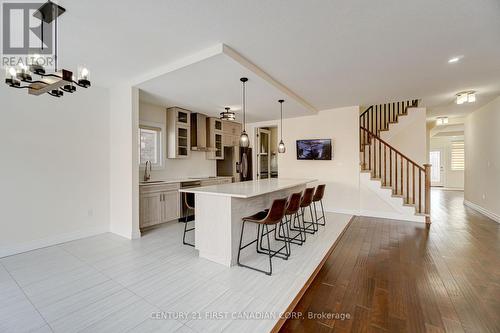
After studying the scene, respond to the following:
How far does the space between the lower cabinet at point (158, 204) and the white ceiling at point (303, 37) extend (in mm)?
2085

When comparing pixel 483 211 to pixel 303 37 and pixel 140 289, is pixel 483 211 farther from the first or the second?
pixel 140 289

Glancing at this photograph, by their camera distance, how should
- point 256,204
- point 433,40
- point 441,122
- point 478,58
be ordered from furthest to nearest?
point 441,122, point 256,204, point 478,58, point 433,40

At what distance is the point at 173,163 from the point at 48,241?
8.60 ft

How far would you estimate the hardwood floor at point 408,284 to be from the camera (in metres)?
1.80

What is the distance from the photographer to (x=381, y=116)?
6.19 metres

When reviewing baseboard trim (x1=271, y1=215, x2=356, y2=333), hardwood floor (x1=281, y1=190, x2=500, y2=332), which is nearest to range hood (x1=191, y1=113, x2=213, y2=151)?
baseboard trim (x1=271, y1=215, x2=356, y2=333)

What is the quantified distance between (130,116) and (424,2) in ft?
13.5

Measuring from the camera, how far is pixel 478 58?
291 cm

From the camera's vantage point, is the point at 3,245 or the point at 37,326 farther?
the point at 3,245

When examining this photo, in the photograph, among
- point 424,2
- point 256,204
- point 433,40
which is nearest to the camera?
point 424,2

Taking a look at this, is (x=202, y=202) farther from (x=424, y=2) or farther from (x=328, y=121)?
(x=328, y=121)

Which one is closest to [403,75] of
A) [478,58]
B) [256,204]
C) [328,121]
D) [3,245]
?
[478,58]

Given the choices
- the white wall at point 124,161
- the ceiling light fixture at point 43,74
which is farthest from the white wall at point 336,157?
the ceiling light fixture at point 43,74

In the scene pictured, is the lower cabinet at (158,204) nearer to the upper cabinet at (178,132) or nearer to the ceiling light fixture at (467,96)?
the upper cabinet at (178,132)
